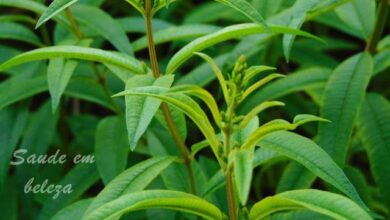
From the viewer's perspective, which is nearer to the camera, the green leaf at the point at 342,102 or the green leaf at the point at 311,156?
the green leaf at the point at 311,156

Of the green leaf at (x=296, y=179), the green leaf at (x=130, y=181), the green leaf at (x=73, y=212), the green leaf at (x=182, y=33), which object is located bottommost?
the green leaf at (x=296, y=179)

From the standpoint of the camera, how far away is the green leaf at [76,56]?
3.64 feet

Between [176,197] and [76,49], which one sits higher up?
[76,49]

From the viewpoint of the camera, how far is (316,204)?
3.16 ft

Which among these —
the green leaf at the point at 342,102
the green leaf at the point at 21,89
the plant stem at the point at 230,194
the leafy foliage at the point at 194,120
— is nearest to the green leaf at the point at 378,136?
the leafy foliage at the point at 194,120

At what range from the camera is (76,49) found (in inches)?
44.8

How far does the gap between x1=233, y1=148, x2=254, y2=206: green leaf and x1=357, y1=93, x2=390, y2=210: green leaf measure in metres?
0.57

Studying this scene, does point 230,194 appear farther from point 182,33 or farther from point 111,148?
point 182,33

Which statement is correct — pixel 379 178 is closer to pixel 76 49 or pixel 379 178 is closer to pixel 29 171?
pixel 76 49

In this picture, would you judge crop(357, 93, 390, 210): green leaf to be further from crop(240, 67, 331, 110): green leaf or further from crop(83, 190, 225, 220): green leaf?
crop(83, 190, 225, 220): green leaf

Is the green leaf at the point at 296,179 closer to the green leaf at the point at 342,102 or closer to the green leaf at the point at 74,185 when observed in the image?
the green leaf at the point at 342,102

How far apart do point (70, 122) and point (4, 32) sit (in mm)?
367

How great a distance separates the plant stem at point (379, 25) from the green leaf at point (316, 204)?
0.61m

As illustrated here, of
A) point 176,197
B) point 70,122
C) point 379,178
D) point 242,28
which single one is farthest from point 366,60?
point 70,122
